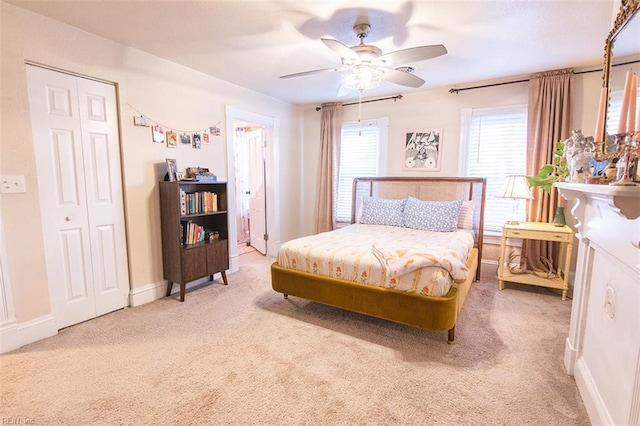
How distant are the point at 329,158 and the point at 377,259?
2.71 m

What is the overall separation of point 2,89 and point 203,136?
5.52 ft

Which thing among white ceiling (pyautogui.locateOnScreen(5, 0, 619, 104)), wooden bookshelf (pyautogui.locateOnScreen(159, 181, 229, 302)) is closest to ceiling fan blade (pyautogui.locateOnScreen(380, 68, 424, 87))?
white ceiling (pyautogui.locateOnScreen(5, 0, 619, 104))

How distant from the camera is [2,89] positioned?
2.09m

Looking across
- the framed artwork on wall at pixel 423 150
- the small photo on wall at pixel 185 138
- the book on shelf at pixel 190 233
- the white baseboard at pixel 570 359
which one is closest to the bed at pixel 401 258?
the framed artwork on wall at pixel 423 150

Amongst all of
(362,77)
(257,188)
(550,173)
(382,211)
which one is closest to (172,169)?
(257,188)

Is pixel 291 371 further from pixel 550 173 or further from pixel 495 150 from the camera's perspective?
pixel 495 150

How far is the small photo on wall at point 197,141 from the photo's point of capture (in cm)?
344

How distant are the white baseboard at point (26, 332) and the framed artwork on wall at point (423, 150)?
14.2 feet

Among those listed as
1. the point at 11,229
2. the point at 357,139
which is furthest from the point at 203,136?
the point at 357,139

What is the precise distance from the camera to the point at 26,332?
226cm

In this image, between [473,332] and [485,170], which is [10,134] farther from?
[485,170]

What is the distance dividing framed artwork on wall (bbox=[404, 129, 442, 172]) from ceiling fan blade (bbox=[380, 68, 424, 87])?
5.61 feet

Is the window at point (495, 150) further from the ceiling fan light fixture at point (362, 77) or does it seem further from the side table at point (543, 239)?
the ceiling fan light fixture at point (362, 77)

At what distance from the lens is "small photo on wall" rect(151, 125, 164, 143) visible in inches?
120
